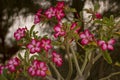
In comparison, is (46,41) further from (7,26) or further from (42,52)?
(7,26)

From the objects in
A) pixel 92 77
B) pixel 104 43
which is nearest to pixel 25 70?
pixel 104 43

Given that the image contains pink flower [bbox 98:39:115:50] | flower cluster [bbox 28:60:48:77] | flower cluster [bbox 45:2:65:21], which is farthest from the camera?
flower cluster [bbox 45:2:65:21]

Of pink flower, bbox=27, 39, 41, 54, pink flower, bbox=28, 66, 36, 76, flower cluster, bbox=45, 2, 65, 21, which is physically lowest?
pink flower, bbox=28, 66, 36, 76

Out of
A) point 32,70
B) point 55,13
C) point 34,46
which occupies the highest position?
point 55,13

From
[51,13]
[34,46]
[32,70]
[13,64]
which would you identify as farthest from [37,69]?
[51,13]

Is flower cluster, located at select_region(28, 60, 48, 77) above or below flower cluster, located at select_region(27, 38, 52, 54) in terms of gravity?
below

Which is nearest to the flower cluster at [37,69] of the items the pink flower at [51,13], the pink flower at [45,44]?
the pink flower at [45,44]

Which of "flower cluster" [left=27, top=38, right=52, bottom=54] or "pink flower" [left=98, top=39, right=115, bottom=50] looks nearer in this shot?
"pink flower" [left=98, top=39, right=115, bottom=50]

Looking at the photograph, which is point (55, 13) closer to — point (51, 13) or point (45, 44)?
point (51, 13)

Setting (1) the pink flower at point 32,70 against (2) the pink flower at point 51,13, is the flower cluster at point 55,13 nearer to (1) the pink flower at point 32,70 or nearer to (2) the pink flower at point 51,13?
(2) the pink flower at point 51,13

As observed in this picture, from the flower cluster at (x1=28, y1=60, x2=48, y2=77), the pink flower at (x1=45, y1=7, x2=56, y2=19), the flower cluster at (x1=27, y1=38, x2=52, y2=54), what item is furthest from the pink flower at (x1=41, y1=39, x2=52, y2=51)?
the pink flower at (x1=45, y1=7, x2=56, y2=19)

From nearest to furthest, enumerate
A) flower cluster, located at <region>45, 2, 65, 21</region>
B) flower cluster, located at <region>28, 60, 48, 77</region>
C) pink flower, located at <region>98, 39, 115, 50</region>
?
pink flower, located at <region>98, 39, 115, 50</region> → flower cluster, located at <region>28, 60, 48, 77</region> → flower cluster, located at <region>45, 2, 65, 21</region>

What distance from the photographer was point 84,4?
12.1 feet

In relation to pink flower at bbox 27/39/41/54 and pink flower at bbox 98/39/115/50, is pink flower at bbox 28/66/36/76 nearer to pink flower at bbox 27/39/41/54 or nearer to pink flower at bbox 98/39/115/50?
pink flower at bbox 27/39/41/54
